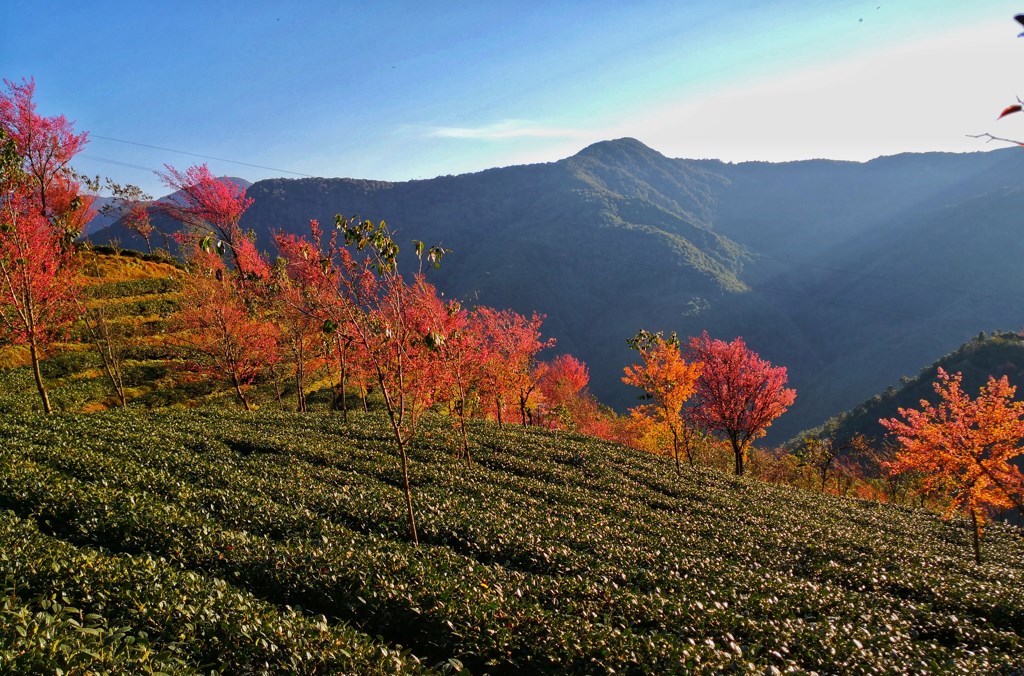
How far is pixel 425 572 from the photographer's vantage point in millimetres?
9992

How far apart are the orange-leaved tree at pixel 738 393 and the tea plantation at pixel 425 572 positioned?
14199mm

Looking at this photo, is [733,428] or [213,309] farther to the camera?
[733,428]

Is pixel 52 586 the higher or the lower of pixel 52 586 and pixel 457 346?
the lower

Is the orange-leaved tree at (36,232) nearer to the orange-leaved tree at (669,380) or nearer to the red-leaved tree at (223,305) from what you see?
the red-leaved tree at (223,305)

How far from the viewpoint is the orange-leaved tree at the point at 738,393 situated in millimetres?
36969

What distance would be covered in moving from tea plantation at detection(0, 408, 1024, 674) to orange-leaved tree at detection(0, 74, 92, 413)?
21.3 ft

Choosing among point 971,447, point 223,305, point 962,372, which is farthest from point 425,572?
point 962,372

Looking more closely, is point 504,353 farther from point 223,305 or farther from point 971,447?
point 971,447

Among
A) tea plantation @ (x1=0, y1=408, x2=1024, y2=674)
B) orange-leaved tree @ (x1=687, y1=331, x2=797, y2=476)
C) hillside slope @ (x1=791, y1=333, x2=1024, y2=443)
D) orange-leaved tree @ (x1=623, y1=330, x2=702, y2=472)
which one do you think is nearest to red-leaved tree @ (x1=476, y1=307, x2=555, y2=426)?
orange-leaved tree @ (x1=623, y1=330, x2=702, y2=472)

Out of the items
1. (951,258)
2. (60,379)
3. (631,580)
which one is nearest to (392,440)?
(631,580)

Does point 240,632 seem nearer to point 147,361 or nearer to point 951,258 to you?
point 147,361

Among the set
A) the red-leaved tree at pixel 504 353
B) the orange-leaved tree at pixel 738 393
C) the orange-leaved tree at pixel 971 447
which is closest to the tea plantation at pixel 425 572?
the orange-leaved tree at pixel 971 447

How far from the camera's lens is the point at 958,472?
2103 centimetres

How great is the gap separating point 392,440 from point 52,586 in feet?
55.1
